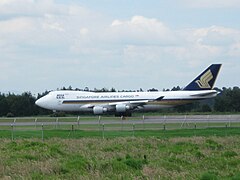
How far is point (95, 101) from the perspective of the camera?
2660 inches

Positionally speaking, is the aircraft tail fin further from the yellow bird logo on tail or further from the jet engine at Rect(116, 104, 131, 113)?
the jet engine at Rect(116, 104, 131, 113)

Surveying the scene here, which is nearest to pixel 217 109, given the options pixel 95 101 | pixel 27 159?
pixel 95 101

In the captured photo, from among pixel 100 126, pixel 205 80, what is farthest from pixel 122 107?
pixel 100 126

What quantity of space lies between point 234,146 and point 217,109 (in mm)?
67710

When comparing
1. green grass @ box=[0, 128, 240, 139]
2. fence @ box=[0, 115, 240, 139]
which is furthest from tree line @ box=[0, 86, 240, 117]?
green grass @ box=[0, 128, 240, 139]

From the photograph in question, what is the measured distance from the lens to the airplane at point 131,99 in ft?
215

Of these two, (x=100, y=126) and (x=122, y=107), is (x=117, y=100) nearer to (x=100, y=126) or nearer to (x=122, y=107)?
(x=122, y=107)

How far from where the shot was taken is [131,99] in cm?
6681

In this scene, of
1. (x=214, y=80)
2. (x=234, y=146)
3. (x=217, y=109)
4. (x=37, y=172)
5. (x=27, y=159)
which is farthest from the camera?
(x=217, y=109)

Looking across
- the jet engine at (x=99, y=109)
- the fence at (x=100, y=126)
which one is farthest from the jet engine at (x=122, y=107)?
the fence at (x=100, y=126)

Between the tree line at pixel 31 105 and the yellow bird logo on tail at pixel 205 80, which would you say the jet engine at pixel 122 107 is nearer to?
the yellow bird logo on tail at pixel 205 80

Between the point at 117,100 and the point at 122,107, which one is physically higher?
the point at 117,100

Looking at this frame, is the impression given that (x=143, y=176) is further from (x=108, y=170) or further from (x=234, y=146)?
(x=234, y=146)

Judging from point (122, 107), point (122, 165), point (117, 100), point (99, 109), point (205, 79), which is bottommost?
point (122, 165)
